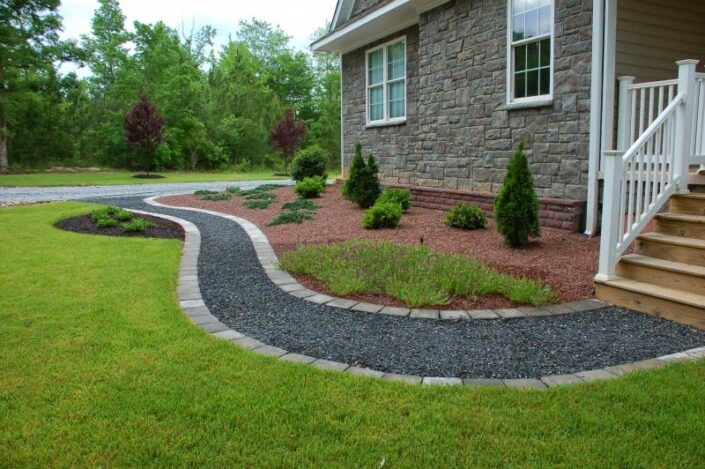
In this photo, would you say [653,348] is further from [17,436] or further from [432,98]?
[432,98]

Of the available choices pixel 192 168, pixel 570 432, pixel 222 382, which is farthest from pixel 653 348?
pixel 192 168

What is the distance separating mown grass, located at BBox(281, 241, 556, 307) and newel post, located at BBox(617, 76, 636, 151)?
2.36 metres

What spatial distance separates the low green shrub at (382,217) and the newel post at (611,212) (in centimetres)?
328

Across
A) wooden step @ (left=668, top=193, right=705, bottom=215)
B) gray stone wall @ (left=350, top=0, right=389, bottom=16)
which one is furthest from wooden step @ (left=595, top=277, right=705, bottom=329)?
gray stone wall @ (left=350, top=0, right=389, bottom=16)

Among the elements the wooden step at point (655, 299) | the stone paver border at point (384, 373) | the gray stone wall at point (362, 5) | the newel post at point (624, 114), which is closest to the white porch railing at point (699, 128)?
the newel post at point (624, 114)

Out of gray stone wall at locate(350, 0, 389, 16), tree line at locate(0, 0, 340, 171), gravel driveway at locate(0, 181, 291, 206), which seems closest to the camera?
gray stone wall at locate(350, 0, 389, 16)

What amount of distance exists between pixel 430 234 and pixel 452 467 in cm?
487

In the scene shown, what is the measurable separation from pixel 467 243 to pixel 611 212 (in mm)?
2172

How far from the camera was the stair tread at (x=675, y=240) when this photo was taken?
405 centimetres

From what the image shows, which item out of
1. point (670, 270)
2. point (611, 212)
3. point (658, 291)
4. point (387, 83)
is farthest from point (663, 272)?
point (387, 83)

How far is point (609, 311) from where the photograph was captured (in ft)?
12.8

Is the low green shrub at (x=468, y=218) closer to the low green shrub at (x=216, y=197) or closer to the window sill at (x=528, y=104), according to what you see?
the window sill at (x=528, y=104)

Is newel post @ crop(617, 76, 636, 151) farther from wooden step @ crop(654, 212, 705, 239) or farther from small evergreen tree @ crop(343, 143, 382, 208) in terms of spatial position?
small evergreen tree @ crop(343, 143, 382, 208)

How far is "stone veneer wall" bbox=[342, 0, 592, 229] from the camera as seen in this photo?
631 cm
